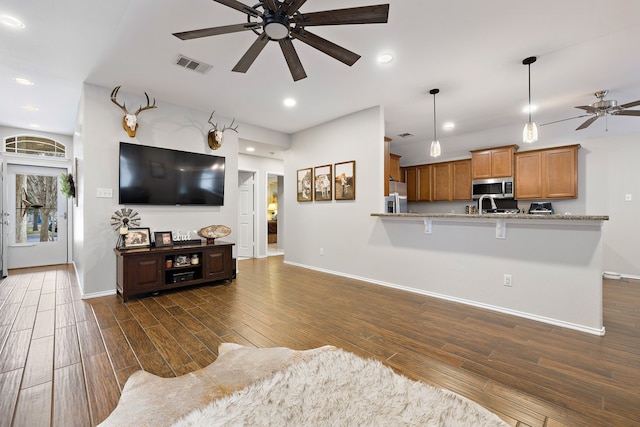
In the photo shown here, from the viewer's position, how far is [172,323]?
280cm

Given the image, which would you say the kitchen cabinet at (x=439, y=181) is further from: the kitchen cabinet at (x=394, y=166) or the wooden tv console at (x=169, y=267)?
the wooden tv console at (x=169, y=267)

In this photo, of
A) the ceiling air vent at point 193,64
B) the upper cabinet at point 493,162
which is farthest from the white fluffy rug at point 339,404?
the upper cabinet at point 493,162

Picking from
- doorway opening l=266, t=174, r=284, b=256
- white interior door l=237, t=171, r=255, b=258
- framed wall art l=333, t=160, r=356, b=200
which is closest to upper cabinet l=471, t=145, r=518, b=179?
framed wall art l=333, t=160, r=356, b=200

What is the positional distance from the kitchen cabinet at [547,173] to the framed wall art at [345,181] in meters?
3.30

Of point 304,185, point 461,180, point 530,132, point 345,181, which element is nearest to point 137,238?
point 304,185

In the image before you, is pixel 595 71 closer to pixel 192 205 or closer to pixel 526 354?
pixel 526 354

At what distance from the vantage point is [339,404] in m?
1.46

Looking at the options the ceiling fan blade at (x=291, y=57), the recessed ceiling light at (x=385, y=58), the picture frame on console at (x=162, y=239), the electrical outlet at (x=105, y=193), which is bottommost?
the picture frame on console at (x=162, y=239)

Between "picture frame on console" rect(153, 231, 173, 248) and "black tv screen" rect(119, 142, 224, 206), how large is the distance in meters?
0.46

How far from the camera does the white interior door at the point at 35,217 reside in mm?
5402

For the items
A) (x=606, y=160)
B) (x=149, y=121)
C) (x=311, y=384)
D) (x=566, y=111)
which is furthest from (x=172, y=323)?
(x=606, y=160)

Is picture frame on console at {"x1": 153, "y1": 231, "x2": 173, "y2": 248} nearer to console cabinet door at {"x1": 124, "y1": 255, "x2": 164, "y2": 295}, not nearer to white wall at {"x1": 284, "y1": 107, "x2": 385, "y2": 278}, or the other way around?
console cabinet door at {"x1": 124, "y1": 255, "x2": 164, "y2": 295}

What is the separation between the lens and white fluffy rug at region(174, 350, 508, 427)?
4.42 ft

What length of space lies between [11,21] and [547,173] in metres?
7.45
